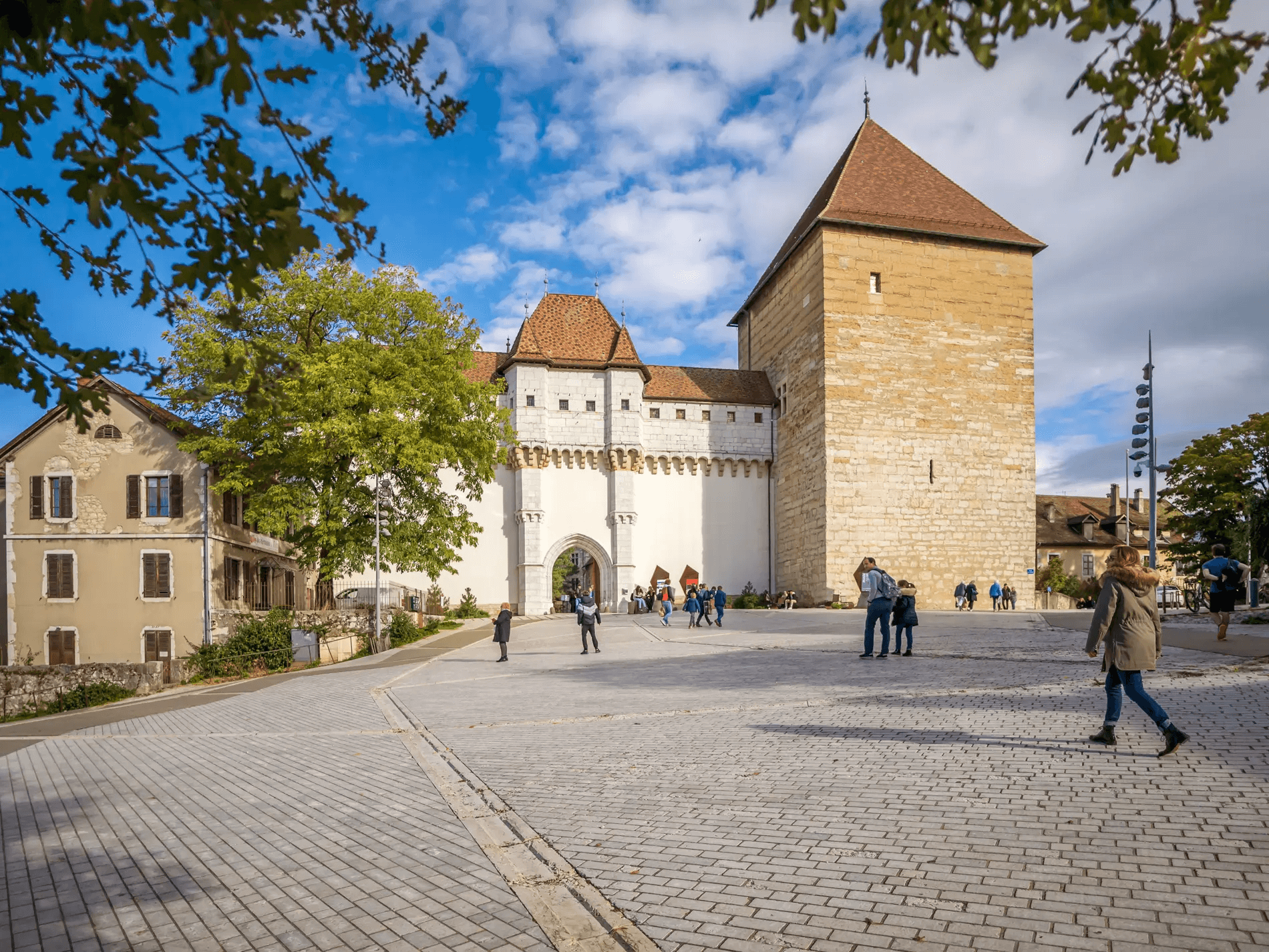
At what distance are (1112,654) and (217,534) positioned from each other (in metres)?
28.5

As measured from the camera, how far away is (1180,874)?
178 inches

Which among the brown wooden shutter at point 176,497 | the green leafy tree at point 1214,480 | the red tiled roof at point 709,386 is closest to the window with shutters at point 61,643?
the brown wooden shutter at point 176,497

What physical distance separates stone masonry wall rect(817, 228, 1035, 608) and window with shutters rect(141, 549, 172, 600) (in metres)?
25.7

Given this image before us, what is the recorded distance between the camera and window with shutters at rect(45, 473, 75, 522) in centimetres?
2903

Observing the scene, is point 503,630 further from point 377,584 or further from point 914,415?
point 914,415

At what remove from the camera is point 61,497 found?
1145 inches

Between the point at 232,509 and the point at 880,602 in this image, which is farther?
the point at 232,509

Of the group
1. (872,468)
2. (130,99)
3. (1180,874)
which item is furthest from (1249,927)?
(872,468)

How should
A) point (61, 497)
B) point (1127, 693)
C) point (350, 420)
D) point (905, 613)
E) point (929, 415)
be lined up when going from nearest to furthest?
point (1127, 693), point (905, 613), point (350, 420), point (61, 497), point (929, 415)

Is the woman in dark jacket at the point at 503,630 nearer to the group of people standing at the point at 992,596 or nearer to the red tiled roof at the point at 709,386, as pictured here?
the group of people standing at the point at 992,596

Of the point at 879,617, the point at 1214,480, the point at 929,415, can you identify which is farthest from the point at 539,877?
the point at 1214,480

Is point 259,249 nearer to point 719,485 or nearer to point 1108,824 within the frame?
point 1108,824

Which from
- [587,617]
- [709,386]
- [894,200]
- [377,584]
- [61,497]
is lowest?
[587,617]

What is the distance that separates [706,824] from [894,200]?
42.5 metres
